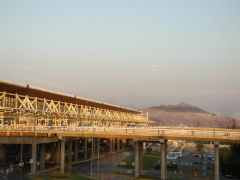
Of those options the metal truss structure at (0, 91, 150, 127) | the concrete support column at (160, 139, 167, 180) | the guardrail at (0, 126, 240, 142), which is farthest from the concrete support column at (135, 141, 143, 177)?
the metal truss structure at (0, 91, 150, 127)

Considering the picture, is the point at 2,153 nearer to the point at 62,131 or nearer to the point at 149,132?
the point at 62,131

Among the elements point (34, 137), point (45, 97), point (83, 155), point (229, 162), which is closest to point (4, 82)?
point (34, 137)

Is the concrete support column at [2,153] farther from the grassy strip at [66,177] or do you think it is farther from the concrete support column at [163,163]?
the concrete support column at [163,163]

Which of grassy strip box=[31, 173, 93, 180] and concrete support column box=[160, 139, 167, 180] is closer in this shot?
concrete support column box=[160, 139, 167, 180]

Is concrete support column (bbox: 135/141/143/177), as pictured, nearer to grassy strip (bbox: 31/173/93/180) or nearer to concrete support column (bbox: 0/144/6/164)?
grassy strip (bbox: 31/173/93/180)

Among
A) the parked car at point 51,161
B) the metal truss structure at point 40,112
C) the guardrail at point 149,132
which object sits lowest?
the parked car at point 51,161

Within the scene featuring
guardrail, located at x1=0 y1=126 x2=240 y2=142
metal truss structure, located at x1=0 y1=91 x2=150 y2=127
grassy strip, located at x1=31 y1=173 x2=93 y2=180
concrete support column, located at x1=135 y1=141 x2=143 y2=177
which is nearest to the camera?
guardrail, located at x1=0 y1=126 x2=240 y2=142

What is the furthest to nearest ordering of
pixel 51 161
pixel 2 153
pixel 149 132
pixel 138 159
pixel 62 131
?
pixel 2 153, pixel 51 161, pixel 62 131, pixel 138 159, pixel 149 132

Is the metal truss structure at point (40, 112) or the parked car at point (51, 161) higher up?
the metal truss structure at point (40, 112)

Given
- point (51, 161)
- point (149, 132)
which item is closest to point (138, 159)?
point (149, 132)

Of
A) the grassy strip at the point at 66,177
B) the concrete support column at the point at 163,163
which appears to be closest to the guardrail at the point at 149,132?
the concrete support column at the point at 163,163

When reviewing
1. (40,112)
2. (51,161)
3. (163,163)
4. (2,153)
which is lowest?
(51,161)

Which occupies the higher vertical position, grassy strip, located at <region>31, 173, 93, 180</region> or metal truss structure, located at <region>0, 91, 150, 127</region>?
metal truss structure, located at <region>0, 91, 150, 127</region>

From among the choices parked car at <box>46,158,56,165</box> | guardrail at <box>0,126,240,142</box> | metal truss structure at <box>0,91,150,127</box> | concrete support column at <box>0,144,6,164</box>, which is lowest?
parked car at <box>46,158,56,165</box>
